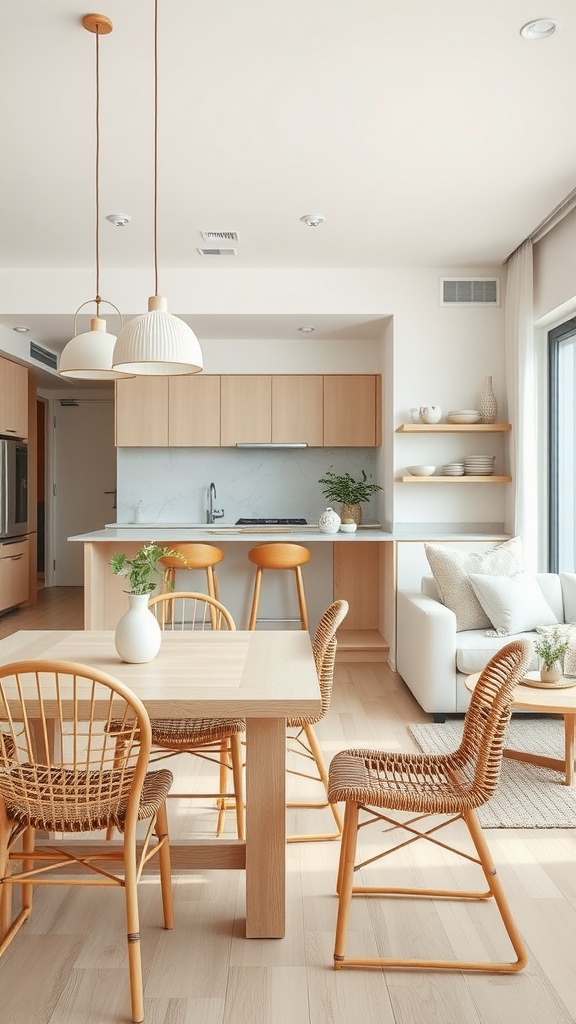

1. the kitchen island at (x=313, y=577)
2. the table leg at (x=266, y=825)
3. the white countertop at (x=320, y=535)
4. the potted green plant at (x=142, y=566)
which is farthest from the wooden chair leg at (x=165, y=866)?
the kitchen island at (x=313, y=577)

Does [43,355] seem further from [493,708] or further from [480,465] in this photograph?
[493,708]

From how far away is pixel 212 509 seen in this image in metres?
6.91

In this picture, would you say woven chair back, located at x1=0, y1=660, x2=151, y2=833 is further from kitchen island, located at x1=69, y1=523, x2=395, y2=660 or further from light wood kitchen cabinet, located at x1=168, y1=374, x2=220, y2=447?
light wood kitchen cabinet, located at x1=168, y1=374, x2=220, y2=447

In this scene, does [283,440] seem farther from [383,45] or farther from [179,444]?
[383,45]

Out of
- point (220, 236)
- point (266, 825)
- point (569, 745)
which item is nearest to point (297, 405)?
point (220, 236)

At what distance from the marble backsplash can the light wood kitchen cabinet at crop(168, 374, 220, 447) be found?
0.94 ft

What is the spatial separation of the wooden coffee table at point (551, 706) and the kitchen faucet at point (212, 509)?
3.72 m

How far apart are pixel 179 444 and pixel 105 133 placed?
3281mm

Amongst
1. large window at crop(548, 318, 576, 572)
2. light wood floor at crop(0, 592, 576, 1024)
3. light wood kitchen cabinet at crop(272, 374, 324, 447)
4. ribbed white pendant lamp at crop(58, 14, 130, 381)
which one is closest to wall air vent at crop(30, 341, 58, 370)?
light wood kitchen cabinet at crop(272, 374, 324, 447)

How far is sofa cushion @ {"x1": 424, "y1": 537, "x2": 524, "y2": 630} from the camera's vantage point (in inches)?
171

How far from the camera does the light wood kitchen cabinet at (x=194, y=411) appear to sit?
261 inches

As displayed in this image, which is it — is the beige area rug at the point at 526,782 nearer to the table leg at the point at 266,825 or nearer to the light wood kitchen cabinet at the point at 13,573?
the table leg at the point at 266,825

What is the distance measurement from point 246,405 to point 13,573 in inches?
113

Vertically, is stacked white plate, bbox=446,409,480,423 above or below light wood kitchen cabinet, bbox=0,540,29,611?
above
